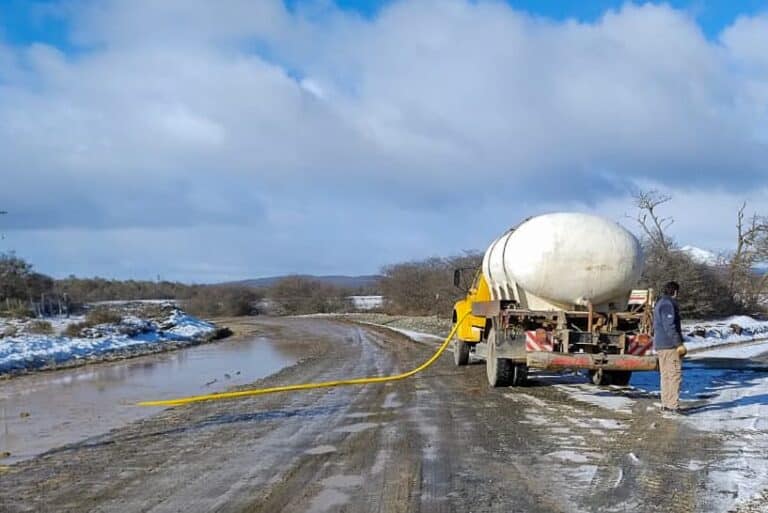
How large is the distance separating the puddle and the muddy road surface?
0.68 meters

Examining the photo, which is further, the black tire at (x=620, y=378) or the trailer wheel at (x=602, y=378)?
the trailer wheel at (x=602, y=378)


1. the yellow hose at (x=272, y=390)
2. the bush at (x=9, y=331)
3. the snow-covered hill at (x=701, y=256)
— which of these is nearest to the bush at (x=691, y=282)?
the snow-covered hill at (x=701, y=256)

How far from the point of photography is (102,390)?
1506 cm

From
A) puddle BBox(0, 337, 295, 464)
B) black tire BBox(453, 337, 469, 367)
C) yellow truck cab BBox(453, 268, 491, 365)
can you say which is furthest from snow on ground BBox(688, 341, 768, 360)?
puddle BBox(0, 337, 295, 464)

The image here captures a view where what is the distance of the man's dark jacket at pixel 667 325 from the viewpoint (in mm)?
10852

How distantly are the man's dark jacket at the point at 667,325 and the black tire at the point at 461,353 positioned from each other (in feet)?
23.2

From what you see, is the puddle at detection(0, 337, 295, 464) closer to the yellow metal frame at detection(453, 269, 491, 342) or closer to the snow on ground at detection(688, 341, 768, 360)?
the yellow metal frame at detection(453, 269, 491, 342)

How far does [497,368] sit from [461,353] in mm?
4545

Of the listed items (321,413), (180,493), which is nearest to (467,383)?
(321,413)

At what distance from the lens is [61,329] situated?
27125 millimetres

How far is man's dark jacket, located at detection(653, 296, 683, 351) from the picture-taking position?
10852 mm

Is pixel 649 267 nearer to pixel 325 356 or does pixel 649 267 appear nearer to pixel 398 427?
pixel 325 356

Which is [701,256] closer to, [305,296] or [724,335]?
[724,335]

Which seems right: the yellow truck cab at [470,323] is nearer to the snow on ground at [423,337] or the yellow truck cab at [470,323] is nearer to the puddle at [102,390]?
the puddle at [102,390]
